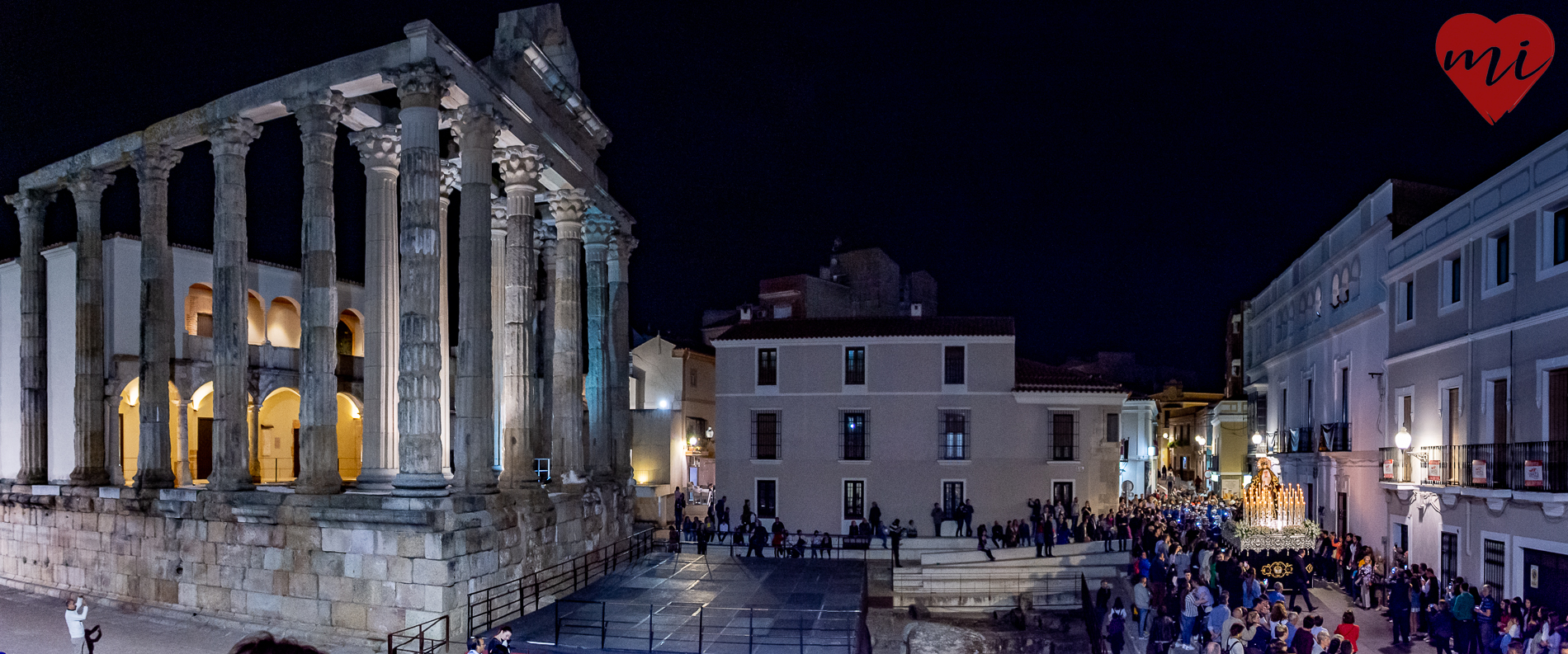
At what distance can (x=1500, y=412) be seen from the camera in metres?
17.5

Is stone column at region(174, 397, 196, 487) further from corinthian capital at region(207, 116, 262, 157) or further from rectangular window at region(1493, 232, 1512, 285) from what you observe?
rectangular window at region(1493, 232, 1512, 285)

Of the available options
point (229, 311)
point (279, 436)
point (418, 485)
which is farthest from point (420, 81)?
point (279, 436)

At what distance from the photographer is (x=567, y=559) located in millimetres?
21141

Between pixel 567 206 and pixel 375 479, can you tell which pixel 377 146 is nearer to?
pixel 567 206

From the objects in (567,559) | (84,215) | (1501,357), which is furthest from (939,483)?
(84,215)

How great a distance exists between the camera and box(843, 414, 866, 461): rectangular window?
33406mm

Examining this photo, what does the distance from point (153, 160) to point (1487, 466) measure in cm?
2653

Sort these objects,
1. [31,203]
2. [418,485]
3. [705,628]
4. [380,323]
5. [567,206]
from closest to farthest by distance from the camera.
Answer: [418,485] < [705,628] < [380,323] < [567,206] < [31,203]

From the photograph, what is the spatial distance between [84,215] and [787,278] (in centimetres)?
2830

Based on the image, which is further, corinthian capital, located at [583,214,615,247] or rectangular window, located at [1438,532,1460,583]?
corinthian capital, located at [583,214,615,247]

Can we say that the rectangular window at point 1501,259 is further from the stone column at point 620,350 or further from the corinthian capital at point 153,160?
the corinthian capital at point 153,160

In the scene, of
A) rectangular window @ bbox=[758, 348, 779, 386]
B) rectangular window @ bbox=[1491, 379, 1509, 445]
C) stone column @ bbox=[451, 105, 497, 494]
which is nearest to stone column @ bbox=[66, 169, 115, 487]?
stone column @ bbox=[451, 105, 497, 494]

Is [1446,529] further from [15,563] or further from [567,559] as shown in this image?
[15,563]

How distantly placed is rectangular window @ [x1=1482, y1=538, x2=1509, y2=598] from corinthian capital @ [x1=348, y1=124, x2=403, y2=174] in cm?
2148
